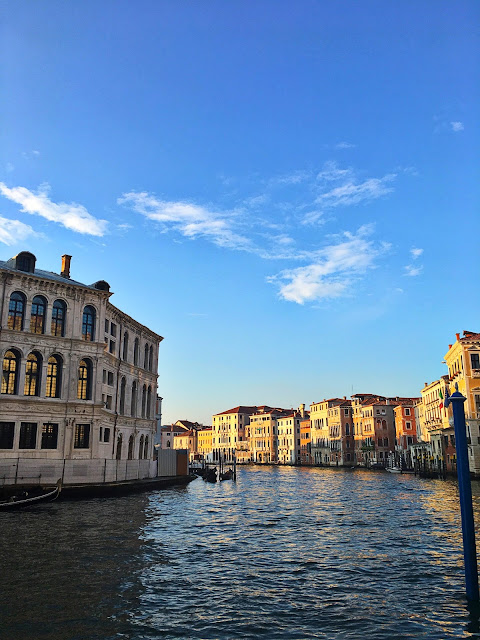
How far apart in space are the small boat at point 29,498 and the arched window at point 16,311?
11371 mm

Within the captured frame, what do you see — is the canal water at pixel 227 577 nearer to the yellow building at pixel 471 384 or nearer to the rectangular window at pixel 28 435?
the rectangular window at pixel 28 435

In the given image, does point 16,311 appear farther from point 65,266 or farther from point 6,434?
point 65,266

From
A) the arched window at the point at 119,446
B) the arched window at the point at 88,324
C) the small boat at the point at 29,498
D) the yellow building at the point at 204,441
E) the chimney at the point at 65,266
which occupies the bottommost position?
the small boat at the point at 29,498

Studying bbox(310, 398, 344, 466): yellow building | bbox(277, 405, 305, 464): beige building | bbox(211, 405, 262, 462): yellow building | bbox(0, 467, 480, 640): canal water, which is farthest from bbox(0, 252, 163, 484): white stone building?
bbox(211, 405, 262, 462): yellow building

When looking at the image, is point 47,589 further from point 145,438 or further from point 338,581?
point 145,438

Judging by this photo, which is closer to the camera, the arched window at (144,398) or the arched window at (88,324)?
the arched window at (88,324)

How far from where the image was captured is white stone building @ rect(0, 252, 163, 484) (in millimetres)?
33656

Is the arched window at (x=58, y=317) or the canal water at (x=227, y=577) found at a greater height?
the arched window at (x=58, y=317)

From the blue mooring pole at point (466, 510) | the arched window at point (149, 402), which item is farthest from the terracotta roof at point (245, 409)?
the blue mooring pole at point (466, 510)

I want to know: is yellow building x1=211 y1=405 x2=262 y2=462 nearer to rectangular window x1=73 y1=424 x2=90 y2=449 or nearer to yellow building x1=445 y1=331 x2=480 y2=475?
yellow building x1=445 y1=331 x2=480 y2=475

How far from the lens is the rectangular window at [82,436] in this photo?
1433 inches

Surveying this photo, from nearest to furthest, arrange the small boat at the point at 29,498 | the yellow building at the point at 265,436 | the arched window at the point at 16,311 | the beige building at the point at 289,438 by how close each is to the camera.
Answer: the small boat at the point at 29,498, the arched window at the point at 16,311, the beige building at the point at 289,438, the yellow building at the point at 265,436

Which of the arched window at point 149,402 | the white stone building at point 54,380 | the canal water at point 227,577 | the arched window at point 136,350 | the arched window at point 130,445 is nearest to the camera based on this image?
the canal water at point 227,577

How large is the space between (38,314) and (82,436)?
28.4 ft
